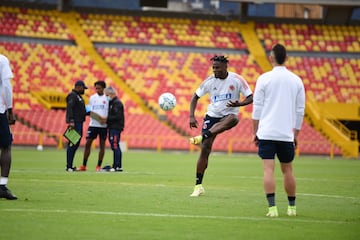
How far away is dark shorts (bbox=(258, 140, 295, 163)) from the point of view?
38.2 ft

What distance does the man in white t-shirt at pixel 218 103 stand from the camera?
15281 mm

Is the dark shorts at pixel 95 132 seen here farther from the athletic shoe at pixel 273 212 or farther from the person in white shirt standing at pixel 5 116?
the athletic shoe at pixel 273 212

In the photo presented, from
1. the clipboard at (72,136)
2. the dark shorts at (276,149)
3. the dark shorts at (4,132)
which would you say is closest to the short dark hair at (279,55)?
the dark shorts at (276,149)

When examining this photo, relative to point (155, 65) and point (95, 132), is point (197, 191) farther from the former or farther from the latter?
point (155, 65)

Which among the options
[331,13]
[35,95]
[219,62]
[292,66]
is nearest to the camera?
[219,62]

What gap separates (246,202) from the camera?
14.0 m

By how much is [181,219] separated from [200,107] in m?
35.8

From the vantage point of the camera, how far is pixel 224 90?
50.7 feet

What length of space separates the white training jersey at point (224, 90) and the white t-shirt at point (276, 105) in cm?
371

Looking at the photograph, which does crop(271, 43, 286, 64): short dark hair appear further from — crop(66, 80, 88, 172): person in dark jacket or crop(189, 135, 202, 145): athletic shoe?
crop(66, 80, 88, 172): person in dark jacket

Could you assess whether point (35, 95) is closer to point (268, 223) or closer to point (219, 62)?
point (219, 62)

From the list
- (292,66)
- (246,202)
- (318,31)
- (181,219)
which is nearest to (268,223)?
(181,219)

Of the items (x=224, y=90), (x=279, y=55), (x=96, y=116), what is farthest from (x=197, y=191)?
(x=96, y=116)

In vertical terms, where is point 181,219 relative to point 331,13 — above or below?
below
